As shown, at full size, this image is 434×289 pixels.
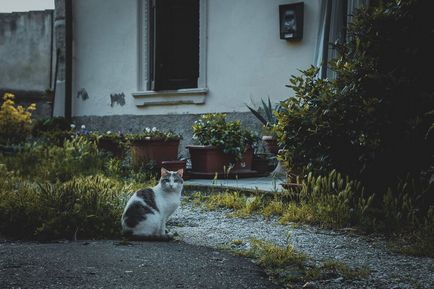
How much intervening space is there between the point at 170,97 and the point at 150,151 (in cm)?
201

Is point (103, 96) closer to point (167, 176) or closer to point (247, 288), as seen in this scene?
point (167, 176)

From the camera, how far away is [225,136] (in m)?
6.79

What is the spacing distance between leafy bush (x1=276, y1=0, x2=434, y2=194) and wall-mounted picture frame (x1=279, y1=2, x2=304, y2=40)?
312cm

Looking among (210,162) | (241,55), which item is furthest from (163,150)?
(241,55)

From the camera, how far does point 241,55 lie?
320 inches

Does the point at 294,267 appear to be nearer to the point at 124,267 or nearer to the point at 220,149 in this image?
the point at 124,267

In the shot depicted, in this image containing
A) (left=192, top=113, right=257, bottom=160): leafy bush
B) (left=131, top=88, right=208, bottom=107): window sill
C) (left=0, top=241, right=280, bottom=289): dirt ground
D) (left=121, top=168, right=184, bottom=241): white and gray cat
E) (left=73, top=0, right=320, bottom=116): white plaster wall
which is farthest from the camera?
(left=131, top=88, right=208, bottom=107): window sill

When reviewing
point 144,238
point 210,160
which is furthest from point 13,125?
point 144,238

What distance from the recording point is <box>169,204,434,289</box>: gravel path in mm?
2727

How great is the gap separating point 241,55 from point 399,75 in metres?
4.21

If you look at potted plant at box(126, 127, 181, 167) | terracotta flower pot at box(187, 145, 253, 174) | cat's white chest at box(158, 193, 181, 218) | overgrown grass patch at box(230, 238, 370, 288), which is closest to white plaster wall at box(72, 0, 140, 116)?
potted plant at box(126, 127, 181, 167)

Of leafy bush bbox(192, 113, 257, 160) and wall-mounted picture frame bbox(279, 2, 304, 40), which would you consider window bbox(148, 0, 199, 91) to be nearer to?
wall-mounted picture frame bbox(279, 2, 304, 40)

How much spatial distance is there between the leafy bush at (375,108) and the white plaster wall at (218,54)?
320 centimetres

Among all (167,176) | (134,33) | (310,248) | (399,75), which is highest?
(134,33)
